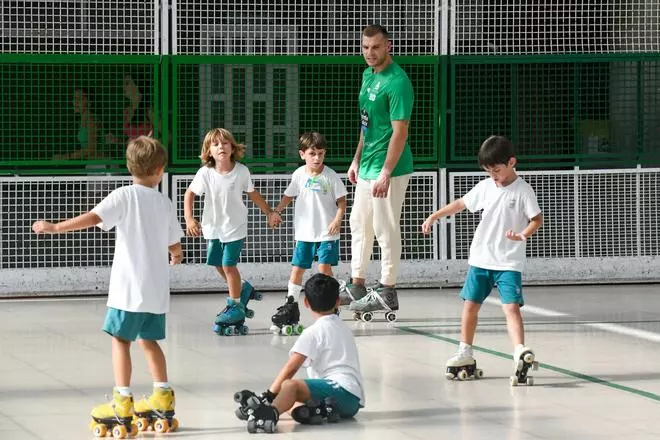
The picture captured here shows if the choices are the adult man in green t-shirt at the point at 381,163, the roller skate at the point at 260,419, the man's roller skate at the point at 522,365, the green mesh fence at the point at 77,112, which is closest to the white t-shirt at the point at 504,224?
the man's roller skate at the point at 522,365

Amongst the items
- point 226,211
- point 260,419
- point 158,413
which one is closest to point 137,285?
point 158,413

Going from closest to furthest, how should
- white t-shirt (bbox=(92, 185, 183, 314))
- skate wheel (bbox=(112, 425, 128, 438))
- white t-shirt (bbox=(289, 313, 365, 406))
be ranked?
skate wheel (bbox=(112, 425, 128, 438)) → white t-shirt (bbox=(92, 185, 183, 314)) → white t-shirt (bbox=(289, 313, 365, 406))

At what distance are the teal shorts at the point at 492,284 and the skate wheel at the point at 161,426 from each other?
2464mm

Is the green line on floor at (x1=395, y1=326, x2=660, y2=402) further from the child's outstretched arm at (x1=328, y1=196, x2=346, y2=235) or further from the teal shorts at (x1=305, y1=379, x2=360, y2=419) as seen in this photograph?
the teal shorts at (x1=305, y1=379, x2=360, y2=419)

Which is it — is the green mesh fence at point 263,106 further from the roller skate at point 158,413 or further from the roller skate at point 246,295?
the roller skate at point 158,413

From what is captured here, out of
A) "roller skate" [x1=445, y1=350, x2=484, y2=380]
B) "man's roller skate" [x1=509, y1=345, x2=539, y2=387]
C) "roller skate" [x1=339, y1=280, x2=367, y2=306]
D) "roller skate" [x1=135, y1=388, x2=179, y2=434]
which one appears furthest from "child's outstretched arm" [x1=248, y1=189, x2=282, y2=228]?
"roller skate" [x1=135, y1=388, x2=179, y2=434]

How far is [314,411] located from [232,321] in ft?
11.6

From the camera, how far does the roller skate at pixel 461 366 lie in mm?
8945

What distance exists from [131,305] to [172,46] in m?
6.93

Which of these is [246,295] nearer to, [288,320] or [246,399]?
[288,320]

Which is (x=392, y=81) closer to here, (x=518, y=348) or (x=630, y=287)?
(x=518, y=348)

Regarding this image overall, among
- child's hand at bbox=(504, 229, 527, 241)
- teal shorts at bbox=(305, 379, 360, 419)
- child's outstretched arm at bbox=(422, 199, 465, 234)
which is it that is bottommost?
teal shorts at bbox=(305, 379, 360, 419)

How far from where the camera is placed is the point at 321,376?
7.71 meters

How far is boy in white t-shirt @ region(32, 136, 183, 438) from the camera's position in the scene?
7.34 m
